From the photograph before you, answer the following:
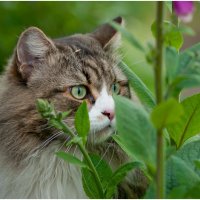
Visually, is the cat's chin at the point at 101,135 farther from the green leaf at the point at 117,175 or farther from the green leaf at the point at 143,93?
the green leaf at the point at 117,175

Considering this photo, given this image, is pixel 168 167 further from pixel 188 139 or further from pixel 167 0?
pixel 167 0

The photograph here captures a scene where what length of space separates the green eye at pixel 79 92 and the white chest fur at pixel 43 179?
0.22 m

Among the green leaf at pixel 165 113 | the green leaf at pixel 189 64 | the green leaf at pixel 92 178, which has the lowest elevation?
the green leaf at pixel 92 178

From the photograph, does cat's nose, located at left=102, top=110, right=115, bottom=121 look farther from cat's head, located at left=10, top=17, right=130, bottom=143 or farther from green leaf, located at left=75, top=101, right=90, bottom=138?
green leaf, located at left=75, top=101, right=90, bottom=138

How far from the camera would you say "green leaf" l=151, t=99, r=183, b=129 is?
93cm

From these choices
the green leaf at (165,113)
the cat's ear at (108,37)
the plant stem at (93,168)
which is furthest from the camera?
the cat's ear at (108,37)

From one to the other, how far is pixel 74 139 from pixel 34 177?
105cm

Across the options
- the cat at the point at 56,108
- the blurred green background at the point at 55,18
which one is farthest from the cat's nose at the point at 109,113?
the blurred green background at the point at 55,18

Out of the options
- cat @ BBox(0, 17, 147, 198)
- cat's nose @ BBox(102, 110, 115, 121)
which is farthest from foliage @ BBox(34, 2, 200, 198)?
cat @ BBox(0, 17, 147, 198)

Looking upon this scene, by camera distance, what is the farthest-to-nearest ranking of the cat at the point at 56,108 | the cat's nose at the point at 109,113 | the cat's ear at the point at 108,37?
the cat's ear at the point at 108,37 → the cat at the point at 56,108 → the cat's nose at the point at 109,113

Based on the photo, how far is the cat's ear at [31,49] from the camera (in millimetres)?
2361

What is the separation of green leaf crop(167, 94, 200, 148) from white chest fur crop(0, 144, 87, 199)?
876 mm

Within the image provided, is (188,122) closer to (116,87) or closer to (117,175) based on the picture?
(117,175)

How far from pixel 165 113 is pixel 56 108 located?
1349 millimetres
